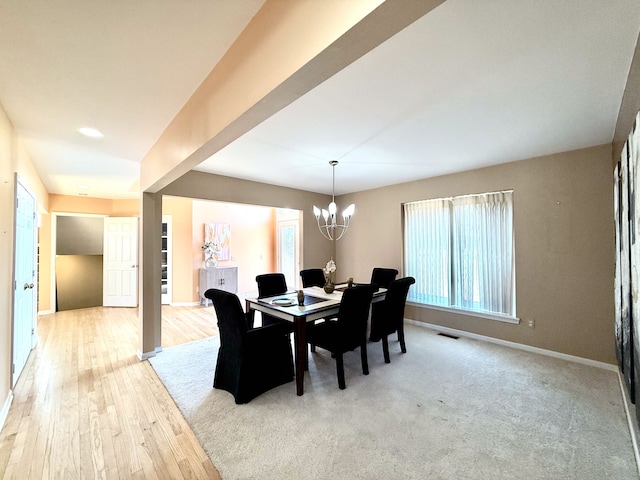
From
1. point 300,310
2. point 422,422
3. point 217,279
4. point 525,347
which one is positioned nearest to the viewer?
point 422,422

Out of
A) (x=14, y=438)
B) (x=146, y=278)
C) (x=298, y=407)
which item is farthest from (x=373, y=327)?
(x=14, y=438)

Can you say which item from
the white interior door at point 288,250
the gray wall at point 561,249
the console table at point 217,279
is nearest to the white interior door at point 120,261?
the console table at point 217,279

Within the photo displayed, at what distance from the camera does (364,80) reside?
5.83 ft

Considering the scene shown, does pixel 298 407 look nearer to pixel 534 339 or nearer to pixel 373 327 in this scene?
pixel 373 327

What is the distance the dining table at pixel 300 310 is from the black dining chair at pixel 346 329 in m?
0.20

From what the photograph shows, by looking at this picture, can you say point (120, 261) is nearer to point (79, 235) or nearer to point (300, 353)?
point (79, 235)

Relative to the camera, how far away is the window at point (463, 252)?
3742 millimetres

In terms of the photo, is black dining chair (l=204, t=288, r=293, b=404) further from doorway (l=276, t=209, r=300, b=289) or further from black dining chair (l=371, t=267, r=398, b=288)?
doorway (l=276, t=209, r=300, b=289)

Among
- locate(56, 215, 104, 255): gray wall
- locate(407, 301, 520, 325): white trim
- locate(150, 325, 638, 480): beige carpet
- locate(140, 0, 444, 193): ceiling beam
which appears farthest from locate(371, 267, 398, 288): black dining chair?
locate(56, 215, 104, 255): gray wall

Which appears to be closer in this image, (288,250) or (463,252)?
(463,252)

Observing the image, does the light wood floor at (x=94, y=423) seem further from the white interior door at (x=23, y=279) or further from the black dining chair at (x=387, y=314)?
the black dining chair at (x=387, y=314)

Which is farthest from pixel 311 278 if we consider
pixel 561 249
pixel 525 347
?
pixel 561 249

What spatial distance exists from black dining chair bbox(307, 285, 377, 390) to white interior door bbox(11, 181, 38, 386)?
294cm

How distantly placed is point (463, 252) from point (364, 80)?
3.28 m
